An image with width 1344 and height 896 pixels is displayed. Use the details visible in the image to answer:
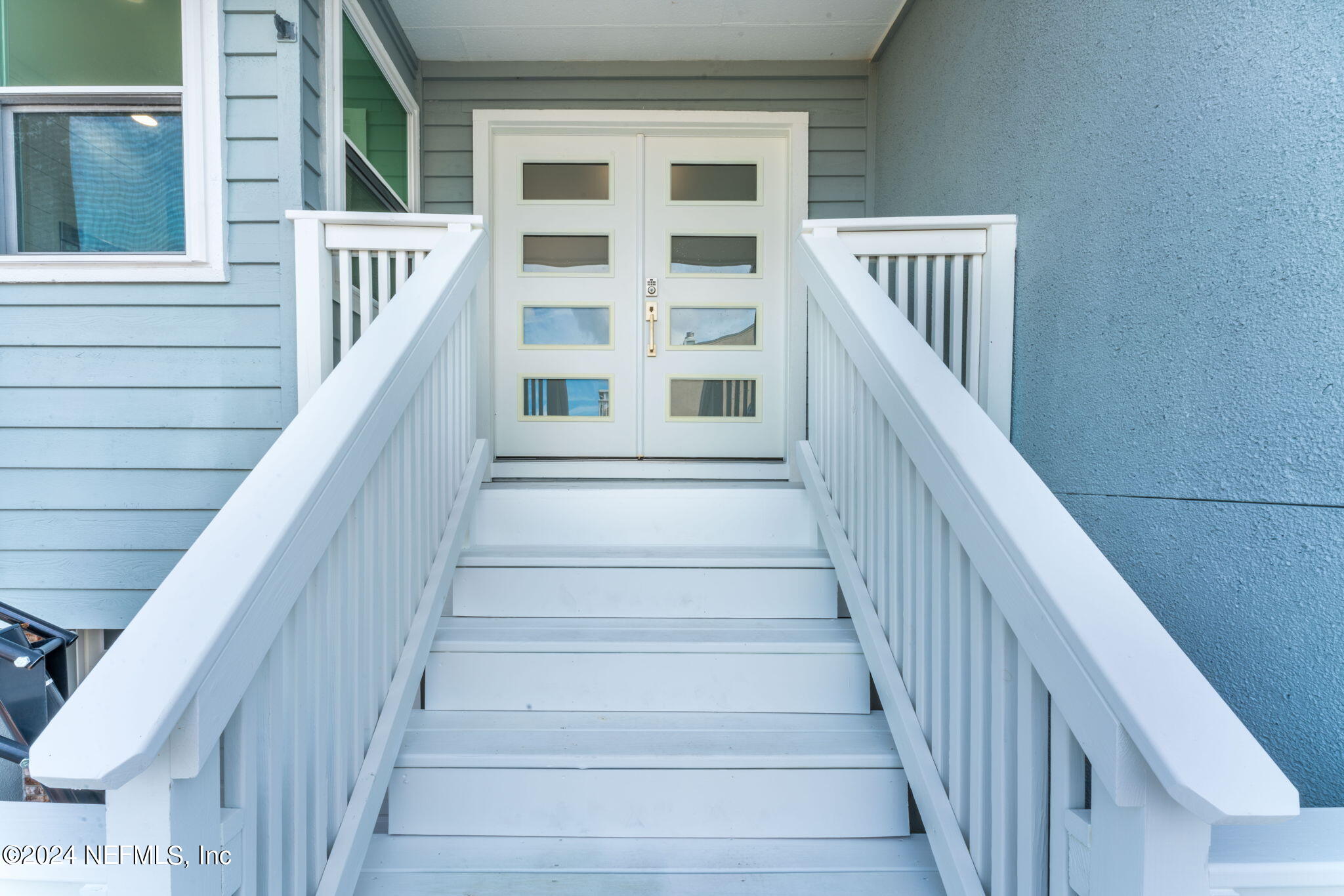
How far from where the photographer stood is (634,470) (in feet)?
10.7

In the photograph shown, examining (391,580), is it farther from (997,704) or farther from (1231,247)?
(1231,247)

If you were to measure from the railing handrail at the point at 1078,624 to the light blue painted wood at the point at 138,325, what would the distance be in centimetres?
190

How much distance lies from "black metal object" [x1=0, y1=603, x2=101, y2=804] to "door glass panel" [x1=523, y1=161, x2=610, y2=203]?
243cm

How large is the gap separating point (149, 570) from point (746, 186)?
278 cm

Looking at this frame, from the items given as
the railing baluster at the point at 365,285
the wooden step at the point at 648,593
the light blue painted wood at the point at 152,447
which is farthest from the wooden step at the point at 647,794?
the light blue painted wood at the point at 152,447

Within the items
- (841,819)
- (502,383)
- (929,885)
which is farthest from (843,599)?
(502,383)

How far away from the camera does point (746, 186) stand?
334 cm

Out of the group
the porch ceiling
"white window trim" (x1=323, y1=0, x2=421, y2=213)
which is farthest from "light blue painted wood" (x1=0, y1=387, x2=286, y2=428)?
the porch ceiling

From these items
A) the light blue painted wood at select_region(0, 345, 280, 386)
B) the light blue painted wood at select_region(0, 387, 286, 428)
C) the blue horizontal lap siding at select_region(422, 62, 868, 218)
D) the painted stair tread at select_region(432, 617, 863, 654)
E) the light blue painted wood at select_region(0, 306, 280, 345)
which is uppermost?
the blue horizontal lap siding at select_region(422, 62, 868, 218)

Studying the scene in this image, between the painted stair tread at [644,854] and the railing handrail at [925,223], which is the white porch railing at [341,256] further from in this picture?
the painted stair tread at [644,854]

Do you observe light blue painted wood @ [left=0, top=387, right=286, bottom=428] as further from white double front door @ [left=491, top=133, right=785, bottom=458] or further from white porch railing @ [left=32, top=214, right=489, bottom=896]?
white double front door @ [left=491, top=133, right=785, bottom=458]

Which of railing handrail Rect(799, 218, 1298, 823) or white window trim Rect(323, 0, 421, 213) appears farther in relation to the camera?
white window trim Rect(323, 0, 421, 213)

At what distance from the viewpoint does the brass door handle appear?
3344mm

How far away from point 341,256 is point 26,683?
4.09ft
